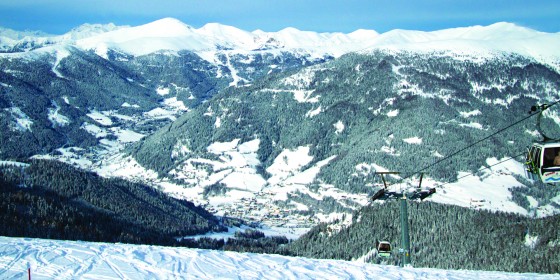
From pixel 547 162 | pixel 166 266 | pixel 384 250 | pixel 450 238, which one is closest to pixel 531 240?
pixel 450 238

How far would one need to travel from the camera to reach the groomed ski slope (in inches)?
1454

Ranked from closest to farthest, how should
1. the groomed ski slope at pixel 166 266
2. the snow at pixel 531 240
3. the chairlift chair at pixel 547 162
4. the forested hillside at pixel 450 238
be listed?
1. the chairlift chair at pixel 547 162
2. the groomed ski slope at pixel 166 266
3. the forested hillside at pixel 450 238
4. the snow at pixel 531 240

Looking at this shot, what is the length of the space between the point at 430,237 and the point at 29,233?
371ft

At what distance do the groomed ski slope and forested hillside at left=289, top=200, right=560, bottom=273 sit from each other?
104871 millimetres

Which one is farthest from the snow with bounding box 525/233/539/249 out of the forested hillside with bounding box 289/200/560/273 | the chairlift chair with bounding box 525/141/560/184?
the chairlift chair with bounding box 525/141/560/184

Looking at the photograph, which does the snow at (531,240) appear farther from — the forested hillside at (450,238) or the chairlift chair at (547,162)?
the chairlift chair at (547,162)

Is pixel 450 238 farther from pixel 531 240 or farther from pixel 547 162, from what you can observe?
pixel 547 162

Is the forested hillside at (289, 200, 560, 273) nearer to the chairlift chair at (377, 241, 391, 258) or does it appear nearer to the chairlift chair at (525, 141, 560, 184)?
the chairlift chair at (377, 241, 391, 258)

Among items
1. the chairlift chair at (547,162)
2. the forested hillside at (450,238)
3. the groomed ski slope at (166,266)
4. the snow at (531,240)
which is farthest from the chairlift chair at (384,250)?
the snow at (531,240)

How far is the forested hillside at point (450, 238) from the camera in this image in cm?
14212

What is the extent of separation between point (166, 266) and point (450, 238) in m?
137

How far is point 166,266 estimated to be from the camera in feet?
130

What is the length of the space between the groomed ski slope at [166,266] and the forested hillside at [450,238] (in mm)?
104871

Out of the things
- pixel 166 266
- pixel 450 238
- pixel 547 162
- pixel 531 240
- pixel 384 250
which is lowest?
pixel 166 266
